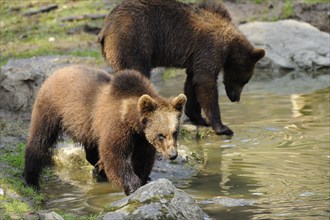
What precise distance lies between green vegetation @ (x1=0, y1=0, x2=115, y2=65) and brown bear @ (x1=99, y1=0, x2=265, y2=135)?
474 centimetres

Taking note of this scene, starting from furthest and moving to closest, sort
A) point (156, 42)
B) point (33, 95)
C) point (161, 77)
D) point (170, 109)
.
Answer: point (161, 77)
point (33, 95)
point (156, 42)
point (170, 109)

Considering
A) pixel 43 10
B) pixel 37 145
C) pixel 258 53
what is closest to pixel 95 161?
pixel 37 145

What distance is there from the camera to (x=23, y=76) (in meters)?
14.0

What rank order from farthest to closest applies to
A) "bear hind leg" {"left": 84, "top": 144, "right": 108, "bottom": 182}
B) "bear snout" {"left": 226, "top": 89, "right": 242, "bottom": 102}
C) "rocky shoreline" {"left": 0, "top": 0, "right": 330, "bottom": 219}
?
"bear snout" {"left": 226, "top": 89, "right": 242, "bottom": 102} < "bear hind leg" {"left": 84, "top": 144, "right": 108, "bottom": 182} < "rocky shoreline" {"left": 0, "top": 0, "right": 330, "bottom": 219}

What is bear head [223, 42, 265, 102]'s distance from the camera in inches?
518

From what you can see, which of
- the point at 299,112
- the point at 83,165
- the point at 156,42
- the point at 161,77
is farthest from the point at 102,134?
the point at 161,77

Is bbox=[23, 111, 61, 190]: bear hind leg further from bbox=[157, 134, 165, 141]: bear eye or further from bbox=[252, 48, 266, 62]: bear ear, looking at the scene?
bbox=[252, 48, 266, 62]: bear ear

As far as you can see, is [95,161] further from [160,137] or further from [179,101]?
[179,101]

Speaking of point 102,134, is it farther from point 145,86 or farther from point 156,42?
point 156,42

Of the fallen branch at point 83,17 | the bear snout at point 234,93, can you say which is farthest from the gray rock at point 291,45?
the bear snout at point 234,93

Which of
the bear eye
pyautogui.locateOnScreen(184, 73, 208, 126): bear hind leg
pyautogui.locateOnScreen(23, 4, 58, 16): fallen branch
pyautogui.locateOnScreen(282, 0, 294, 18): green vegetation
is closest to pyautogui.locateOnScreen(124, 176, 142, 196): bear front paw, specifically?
the bear eye

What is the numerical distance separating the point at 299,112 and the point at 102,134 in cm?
655

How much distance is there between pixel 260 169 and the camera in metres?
11.0

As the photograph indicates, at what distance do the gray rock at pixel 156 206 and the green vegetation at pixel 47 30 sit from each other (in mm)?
8886
